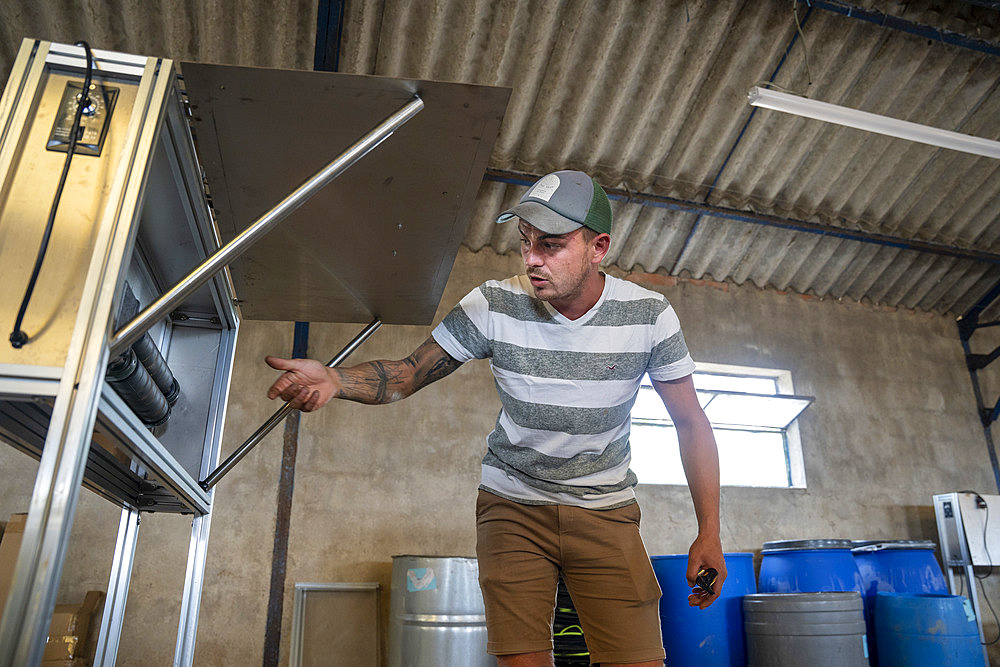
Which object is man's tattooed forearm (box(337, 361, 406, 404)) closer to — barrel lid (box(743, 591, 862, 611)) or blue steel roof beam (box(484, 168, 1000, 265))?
barrel lid (box(743, 591, 862, 611))

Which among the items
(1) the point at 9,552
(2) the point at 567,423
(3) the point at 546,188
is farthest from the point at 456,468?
(3) the point at 546,188

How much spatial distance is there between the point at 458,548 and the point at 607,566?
3.02m

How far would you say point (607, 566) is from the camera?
158 centimetres

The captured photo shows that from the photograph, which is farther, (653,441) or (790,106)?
(653,441)

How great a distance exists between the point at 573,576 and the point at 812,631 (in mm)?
2575

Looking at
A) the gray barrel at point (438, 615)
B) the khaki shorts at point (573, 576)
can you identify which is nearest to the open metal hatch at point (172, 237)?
the khaki shorts at point (573, 576)

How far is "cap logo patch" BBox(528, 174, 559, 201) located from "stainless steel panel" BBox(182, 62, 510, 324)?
6.2 inches

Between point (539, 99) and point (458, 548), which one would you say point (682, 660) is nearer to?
point (458, 548)

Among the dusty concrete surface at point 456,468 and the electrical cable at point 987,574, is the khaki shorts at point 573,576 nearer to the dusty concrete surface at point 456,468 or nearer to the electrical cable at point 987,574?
the dusty concrete surface at point 456,468

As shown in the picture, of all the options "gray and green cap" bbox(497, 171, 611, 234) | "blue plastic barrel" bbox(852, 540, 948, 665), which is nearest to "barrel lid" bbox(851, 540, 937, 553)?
"blue plastic barrel" bbox(852, 540, 948, 665)

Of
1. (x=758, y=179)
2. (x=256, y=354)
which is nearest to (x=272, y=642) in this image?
(x=256, y=354)

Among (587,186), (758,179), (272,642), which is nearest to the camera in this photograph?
(587,186)

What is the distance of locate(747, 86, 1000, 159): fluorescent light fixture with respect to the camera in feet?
11.8

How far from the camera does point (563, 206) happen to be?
1.66 meters
